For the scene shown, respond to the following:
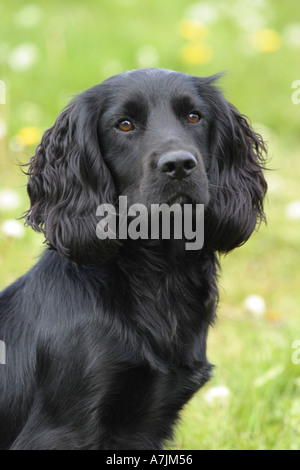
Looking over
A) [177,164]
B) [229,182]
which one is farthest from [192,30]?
[177,164]

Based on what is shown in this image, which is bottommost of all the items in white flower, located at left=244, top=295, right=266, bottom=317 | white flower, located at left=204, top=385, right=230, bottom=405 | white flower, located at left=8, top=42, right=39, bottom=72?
white flower, located at left=204, top=385, right=230, bottom=405

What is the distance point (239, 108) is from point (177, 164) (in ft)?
17.6

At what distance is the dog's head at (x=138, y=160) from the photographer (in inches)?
93.3

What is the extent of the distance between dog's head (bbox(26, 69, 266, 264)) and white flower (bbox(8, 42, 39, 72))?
439 centimetres

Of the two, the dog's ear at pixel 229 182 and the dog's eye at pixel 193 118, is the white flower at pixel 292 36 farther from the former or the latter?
the dog's eye at pixel 193 118

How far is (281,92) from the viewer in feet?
25.9

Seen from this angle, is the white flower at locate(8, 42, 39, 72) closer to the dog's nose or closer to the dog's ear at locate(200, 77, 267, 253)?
the dog's ear at locate(200, 77, 267, 253)

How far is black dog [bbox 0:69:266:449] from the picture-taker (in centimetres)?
234

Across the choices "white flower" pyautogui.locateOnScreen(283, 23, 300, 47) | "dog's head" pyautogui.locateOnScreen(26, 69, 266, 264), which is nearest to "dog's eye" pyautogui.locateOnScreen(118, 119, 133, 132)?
"dog's head" pyautogui.locateOnScreen(26, 69, 266, 264)

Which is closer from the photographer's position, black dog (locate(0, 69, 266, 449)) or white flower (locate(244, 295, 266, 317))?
black dog (locate(0, 69, 266, 449))

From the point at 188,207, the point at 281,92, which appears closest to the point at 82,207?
the point at 188,207

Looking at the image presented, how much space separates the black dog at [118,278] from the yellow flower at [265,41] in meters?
5.22

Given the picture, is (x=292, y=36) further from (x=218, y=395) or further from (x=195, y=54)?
(x=218, y=395)
